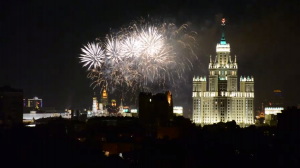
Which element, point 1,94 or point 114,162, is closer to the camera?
point 114,162

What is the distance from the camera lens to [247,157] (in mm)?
98875

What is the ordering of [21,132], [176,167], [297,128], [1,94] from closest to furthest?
[176,167] < [297,128] < [21,132] < [1,94]

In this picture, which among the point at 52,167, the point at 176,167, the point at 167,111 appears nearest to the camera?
the point at 52,167

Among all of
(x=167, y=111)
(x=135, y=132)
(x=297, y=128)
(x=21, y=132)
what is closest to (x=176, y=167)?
(x=297, y=128)

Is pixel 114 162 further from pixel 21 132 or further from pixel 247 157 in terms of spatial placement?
pixel 21 132

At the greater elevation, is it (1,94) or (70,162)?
(1,94)

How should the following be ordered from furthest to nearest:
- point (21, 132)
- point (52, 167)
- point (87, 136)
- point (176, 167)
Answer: point (87, 136), point (21, 132), point (176, 167), point (52, 167)

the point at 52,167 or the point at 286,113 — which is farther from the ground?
A: the point at 286,113

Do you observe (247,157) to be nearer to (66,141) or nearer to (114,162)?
(114,162)

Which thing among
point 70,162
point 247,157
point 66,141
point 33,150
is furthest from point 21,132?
point 247,157

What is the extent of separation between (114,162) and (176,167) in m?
6.99

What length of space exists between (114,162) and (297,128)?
27.6 m

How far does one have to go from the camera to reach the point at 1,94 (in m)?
179

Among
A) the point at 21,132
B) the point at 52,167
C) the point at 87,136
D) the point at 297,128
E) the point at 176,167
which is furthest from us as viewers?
the point at 87,136
